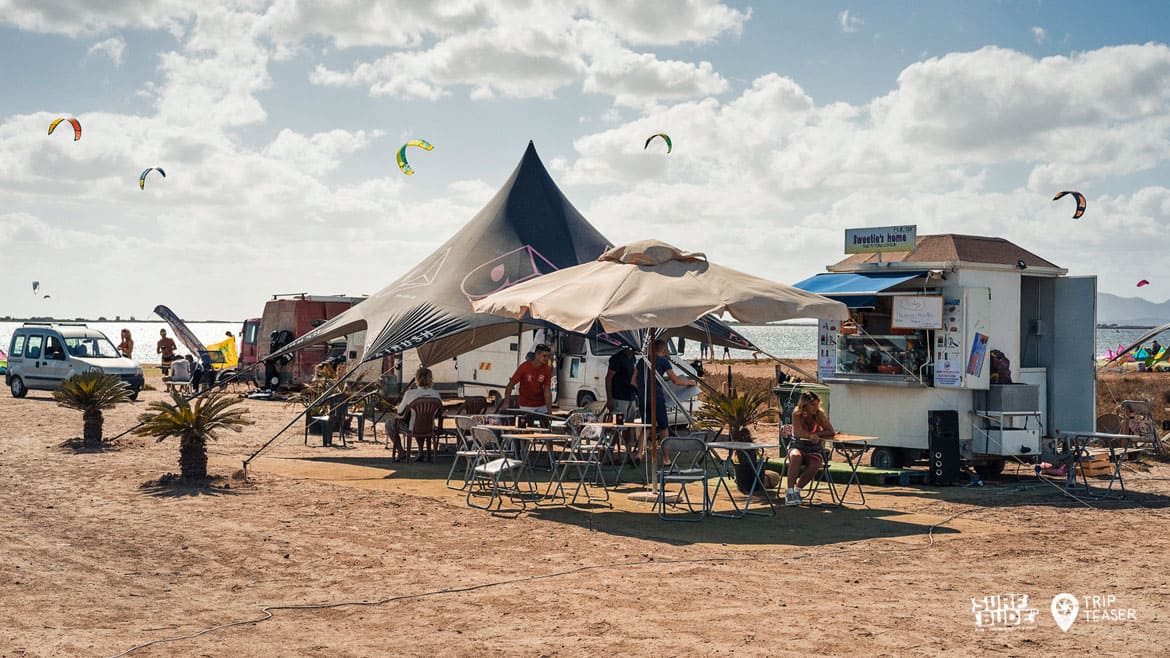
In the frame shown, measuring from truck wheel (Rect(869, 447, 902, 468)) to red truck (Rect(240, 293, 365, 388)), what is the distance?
16.0 m

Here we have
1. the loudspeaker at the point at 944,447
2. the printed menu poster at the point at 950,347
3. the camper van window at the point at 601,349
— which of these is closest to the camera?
the loudspeaker at the point at 944,447

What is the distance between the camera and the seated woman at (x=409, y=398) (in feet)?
45.5

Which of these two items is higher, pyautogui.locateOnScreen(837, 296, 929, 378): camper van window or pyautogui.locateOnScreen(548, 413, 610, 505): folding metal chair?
pyautogui.locateOnScreen(837, 296, 929, 378): camper van window

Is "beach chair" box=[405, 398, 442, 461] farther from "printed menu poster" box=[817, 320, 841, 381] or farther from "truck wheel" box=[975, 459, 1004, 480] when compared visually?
"truck wheel" box=[975, 459, 1004, 480]

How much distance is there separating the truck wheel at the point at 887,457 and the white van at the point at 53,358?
17.3 meters

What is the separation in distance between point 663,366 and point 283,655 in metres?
8.70

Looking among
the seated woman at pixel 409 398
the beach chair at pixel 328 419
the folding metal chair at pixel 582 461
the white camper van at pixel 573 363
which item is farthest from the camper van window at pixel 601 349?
the folding metal chair at pixel 582 461

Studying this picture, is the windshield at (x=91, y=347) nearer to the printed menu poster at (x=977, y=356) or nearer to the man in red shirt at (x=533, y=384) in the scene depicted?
the man in red shirt at (x=533, y=384)

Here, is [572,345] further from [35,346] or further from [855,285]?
[35,346]

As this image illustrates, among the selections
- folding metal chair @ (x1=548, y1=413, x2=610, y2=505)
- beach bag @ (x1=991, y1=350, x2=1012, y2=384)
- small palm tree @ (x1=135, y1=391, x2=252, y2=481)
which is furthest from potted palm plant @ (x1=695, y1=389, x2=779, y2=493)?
small palm tree @ (x1=135, y1=391, x2=252, y2=481)

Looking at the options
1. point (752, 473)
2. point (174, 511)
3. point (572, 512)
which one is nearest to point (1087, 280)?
point (752, 473)

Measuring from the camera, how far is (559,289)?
11.0m

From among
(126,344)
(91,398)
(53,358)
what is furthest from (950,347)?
(126,344)

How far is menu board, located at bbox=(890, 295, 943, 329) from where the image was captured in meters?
12.7
